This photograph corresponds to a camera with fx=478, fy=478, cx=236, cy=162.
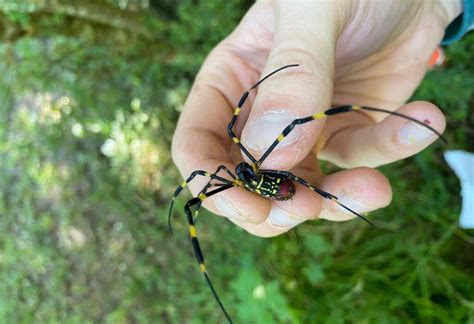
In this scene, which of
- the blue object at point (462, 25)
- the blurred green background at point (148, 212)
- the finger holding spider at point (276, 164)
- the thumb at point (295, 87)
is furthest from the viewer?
the blurred green background at point (148, 212)

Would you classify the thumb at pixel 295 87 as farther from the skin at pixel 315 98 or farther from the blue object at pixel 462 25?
the blue object at pixel 462 25

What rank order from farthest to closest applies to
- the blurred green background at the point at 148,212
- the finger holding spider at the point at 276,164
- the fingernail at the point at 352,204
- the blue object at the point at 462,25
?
the blurred green background at the point at 148,212 → the blue object at the point at 462,25 → the fingernail at the point at 352,204 → the finger holding spider at the point at 276,164

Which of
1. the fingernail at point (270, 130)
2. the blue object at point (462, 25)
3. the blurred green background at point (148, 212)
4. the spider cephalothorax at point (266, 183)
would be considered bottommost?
the blurred green background at point (148, 212)

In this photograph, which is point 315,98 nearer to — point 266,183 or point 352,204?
point 266,183

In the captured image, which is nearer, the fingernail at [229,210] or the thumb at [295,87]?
the thumb at [295,87]

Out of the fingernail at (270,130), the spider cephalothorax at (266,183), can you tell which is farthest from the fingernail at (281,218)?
the fingernail at (270,130)

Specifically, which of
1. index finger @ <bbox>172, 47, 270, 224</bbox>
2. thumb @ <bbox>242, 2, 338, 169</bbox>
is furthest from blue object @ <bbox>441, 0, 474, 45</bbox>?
index finger @ <bbox>172, 47, 270, 224</bbox>

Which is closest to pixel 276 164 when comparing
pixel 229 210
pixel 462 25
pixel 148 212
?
pixel 229 210
